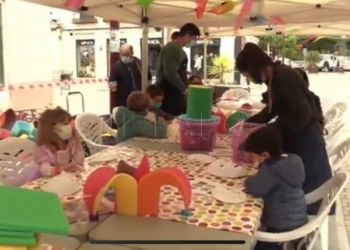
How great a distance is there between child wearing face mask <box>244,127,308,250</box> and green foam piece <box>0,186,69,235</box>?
4.50 ft

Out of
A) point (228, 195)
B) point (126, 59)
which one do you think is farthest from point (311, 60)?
point (228, 195)

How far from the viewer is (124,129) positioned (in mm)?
3346

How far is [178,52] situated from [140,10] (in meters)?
1.61

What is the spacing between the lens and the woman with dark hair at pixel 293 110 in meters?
2.53

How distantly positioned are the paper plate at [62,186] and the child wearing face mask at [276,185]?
0.80 m

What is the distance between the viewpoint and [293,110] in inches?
99.5

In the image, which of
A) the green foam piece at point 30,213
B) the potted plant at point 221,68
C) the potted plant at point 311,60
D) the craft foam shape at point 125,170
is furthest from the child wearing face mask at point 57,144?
the potted plant at point 311,60

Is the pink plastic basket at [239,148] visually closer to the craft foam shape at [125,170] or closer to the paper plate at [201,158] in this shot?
the paper plate at [201,158]

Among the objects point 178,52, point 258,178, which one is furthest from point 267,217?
point 178,52

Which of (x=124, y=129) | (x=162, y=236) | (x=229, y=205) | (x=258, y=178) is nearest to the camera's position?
(x=162, y=236)

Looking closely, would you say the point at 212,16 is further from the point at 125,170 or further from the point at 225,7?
the point at 125,170

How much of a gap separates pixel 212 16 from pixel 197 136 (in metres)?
3.59

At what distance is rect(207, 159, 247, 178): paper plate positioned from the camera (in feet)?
7.87

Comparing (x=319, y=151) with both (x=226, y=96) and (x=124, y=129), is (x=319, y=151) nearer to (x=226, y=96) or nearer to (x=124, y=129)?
(x=124, y=129)
